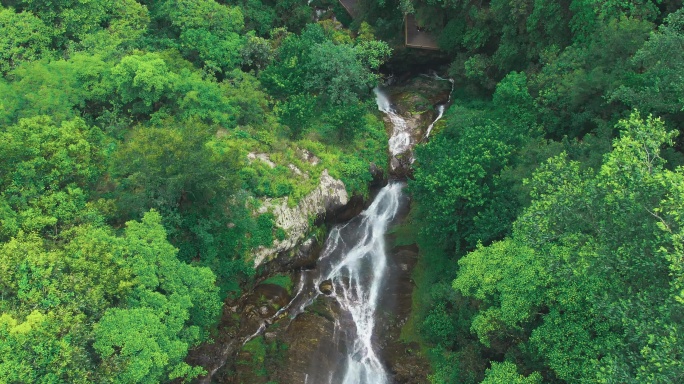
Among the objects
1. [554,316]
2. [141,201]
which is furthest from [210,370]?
[554,316]

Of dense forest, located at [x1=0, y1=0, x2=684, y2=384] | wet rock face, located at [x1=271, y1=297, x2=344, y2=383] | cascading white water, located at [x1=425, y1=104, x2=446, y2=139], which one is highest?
dense forest, located at [x1=0, y1=0, x2=684, y2=384]

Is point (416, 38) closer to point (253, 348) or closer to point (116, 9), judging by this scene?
point (116, 9)

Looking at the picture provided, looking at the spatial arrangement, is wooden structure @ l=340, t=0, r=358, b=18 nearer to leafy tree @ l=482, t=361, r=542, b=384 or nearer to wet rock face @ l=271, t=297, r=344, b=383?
wet rock face @ l=271, t=297, r=344, b=383

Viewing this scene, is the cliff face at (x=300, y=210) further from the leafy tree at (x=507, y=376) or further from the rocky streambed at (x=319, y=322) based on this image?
the leafy tree at (x=507, y=376)

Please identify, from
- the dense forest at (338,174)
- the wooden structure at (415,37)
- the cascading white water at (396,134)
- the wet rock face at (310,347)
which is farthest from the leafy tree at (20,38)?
the wooden structure at (415,37)

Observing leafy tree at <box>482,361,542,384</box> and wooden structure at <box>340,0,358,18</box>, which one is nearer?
leafy tree at <box>482,361,542,384</box>

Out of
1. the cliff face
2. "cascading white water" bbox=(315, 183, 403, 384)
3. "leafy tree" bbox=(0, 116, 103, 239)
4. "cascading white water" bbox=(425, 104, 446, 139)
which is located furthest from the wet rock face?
"cascading white water" bbox=(425, 104, 446, 139)

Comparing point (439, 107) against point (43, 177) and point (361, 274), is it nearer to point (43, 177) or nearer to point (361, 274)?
point (361, 274)
